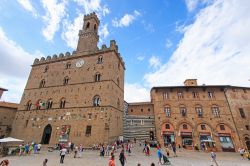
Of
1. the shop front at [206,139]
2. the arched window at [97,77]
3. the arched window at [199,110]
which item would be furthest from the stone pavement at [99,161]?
the arched window at [97,77]

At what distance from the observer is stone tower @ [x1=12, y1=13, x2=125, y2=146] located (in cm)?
2198

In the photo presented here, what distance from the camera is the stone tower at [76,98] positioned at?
21984mm

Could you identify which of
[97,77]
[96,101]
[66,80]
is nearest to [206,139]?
[96,101]

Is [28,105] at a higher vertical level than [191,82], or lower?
lower

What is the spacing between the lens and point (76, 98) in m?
24.5

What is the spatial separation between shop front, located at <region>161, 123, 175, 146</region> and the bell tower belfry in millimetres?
20508

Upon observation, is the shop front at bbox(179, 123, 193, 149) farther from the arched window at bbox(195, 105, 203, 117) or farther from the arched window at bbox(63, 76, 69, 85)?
the arched window at bbox(63, 76, 69, 85)

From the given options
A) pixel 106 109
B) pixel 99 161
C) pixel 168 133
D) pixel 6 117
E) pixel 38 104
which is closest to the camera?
pixel 99 161

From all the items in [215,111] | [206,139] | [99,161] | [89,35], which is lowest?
[99,161]

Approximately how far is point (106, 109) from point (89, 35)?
669 inches

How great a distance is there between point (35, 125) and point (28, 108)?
4.57 metres

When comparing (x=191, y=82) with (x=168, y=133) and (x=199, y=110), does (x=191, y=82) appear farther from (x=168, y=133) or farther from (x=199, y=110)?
(x=168, y=133)

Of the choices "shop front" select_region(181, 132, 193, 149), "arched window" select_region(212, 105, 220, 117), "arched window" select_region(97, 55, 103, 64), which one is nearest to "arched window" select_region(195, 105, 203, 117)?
"arched window" select_region(212, 105, 220, 117)

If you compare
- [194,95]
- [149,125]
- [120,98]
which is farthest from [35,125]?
[194,95]
